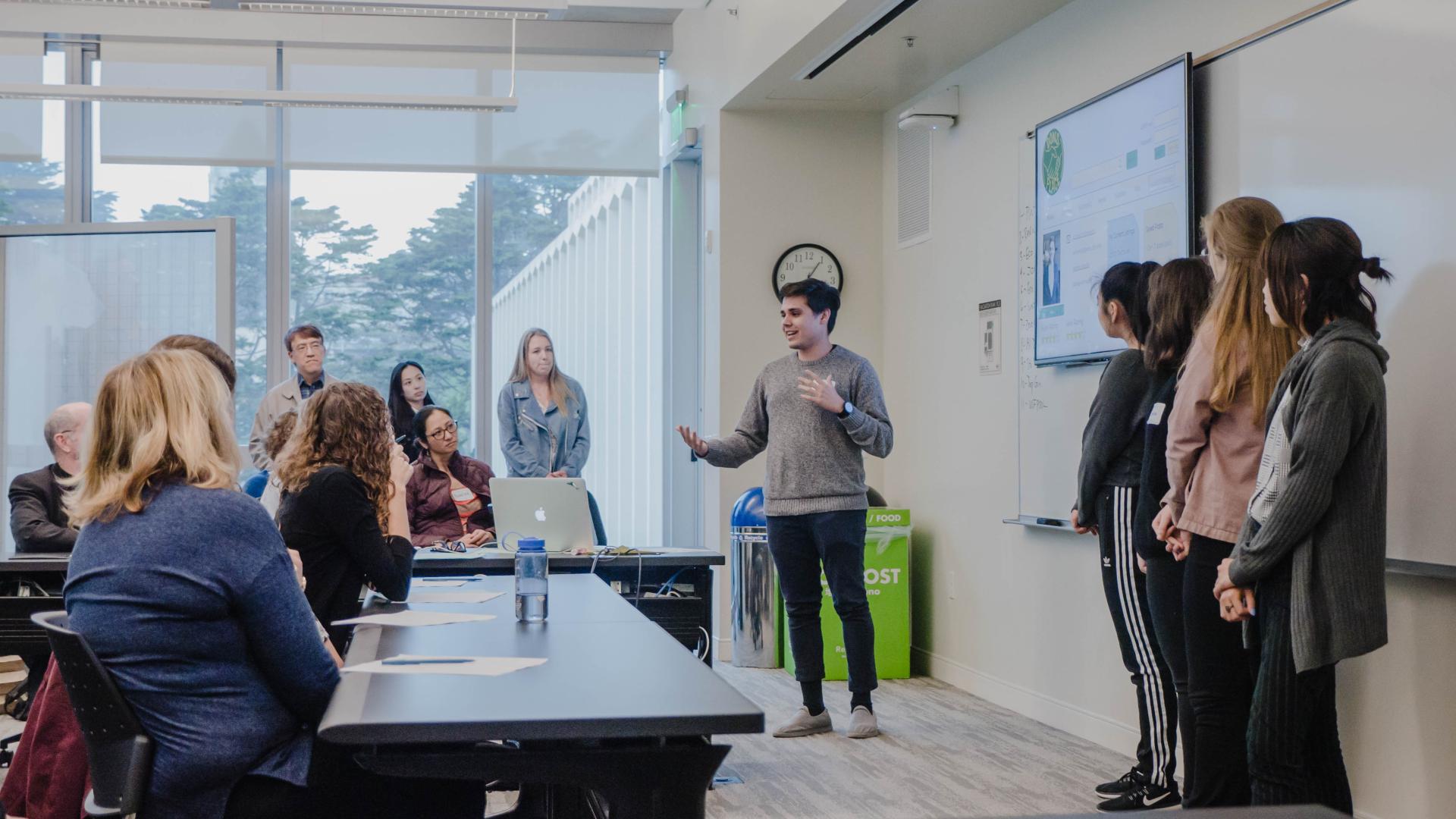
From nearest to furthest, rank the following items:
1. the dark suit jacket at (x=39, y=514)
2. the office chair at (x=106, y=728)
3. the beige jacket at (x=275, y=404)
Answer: the office chair at (x=106, y=728) < the dark suit jacket at (x=39, y=514) < the beige jacket at (x=275, y=404)

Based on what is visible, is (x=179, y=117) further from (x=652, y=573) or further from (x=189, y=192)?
(x=652, y=573)

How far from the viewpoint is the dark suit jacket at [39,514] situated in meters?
4.41

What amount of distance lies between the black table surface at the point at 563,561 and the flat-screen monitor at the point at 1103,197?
1.52 meters

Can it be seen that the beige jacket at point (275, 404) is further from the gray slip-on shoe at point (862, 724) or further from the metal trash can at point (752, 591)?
the gray slip-on shoe at point (862, 724)

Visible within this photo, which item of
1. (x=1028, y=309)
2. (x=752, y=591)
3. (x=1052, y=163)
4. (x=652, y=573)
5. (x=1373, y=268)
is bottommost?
(x=752, y=591)

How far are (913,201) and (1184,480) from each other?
11.0 feet

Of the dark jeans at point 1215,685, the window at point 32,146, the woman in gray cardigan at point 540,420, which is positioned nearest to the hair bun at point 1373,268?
the dark jeans at point 1215,685

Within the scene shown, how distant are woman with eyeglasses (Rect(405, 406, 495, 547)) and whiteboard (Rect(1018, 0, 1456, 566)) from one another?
114 inches

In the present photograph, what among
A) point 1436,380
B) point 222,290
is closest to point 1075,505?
point 1436,380

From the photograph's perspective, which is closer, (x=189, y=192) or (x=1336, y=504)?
(x=1336, y=504)

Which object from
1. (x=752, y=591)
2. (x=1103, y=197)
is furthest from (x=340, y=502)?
(x=752, y=591)

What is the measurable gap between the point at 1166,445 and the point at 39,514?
3607 mm

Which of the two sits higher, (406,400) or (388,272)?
(388,272)

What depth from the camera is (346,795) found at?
221cm
